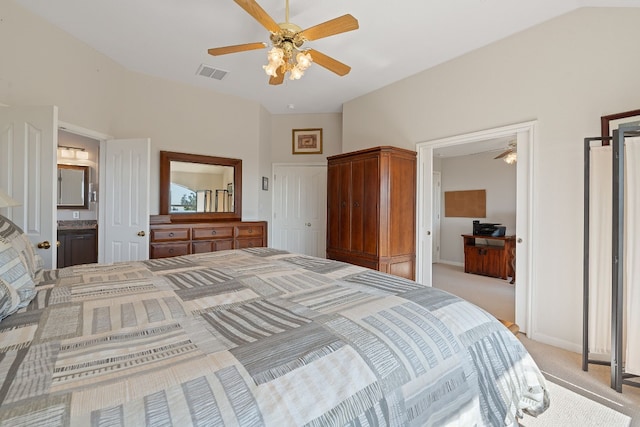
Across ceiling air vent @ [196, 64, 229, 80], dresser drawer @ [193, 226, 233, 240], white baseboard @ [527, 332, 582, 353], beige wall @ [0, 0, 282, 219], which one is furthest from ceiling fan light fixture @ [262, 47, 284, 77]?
white baseboard @ [527, 332, 582, 353]

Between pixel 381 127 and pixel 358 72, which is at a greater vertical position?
pixel 358 72

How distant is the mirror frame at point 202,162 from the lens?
154 inches

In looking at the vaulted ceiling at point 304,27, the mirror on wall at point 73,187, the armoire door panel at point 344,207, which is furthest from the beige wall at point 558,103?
the mirror on wall at point 73,187

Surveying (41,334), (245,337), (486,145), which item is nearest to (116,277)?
(41,334)

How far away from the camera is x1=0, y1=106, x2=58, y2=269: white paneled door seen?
89.5 inches

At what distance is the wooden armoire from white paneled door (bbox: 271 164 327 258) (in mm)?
1160

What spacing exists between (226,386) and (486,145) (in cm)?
596

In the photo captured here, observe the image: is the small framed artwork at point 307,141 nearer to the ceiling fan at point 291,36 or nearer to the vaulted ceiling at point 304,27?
the vaulted ceiling at point 304,27

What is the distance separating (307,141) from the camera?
5.10 m

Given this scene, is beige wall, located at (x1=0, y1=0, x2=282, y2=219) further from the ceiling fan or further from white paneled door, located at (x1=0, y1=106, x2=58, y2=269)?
the ceiling fan

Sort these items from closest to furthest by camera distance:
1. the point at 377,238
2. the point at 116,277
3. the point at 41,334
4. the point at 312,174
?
the point at 41,334 → the point at 116,277 → the point at 377,238 → the point at 312,174

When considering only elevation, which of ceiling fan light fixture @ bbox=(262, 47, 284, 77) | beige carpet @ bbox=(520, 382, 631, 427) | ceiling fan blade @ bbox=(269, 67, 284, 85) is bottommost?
beige carpet @ bbox=(520, 382, 631, 427)

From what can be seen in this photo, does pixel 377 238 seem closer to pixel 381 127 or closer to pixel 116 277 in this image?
pixel 381 127

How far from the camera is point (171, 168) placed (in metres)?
3.99
